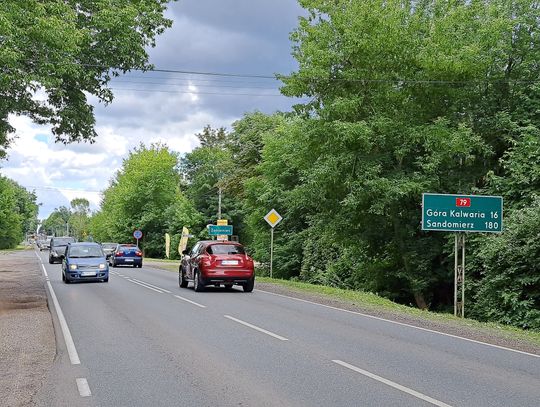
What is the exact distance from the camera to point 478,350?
1034 centimetres

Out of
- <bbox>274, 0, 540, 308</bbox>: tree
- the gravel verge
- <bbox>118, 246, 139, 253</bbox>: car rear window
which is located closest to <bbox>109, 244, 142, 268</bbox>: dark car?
<bbox>118, 246, 139, 253</bbox>: car rear window

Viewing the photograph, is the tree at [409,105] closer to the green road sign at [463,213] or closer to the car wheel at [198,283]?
the green road sign at [463,213]

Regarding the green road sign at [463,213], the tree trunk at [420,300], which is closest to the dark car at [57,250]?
the tree trunk at [420,300]

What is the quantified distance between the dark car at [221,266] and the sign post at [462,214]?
6466mm

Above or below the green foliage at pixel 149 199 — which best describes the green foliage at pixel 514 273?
below

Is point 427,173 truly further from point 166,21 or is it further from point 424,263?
point 166,21

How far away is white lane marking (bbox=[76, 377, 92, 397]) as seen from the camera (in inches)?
267

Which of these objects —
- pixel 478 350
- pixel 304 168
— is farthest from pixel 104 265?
pixel 478 350

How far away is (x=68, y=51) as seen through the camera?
46.5 feet

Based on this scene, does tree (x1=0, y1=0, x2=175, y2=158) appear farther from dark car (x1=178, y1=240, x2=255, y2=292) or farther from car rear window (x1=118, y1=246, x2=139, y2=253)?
car rear window (x1=118, y1=246, x2=139, y2=253)

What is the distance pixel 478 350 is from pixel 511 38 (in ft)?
52.6

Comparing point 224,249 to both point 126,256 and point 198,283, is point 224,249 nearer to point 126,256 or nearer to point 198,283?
point 198,283

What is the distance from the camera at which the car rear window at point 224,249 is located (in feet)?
68.7

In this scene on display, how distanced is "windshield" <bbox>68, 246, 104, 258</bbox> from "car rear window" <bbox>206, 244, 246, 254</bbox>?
703 centimetres
